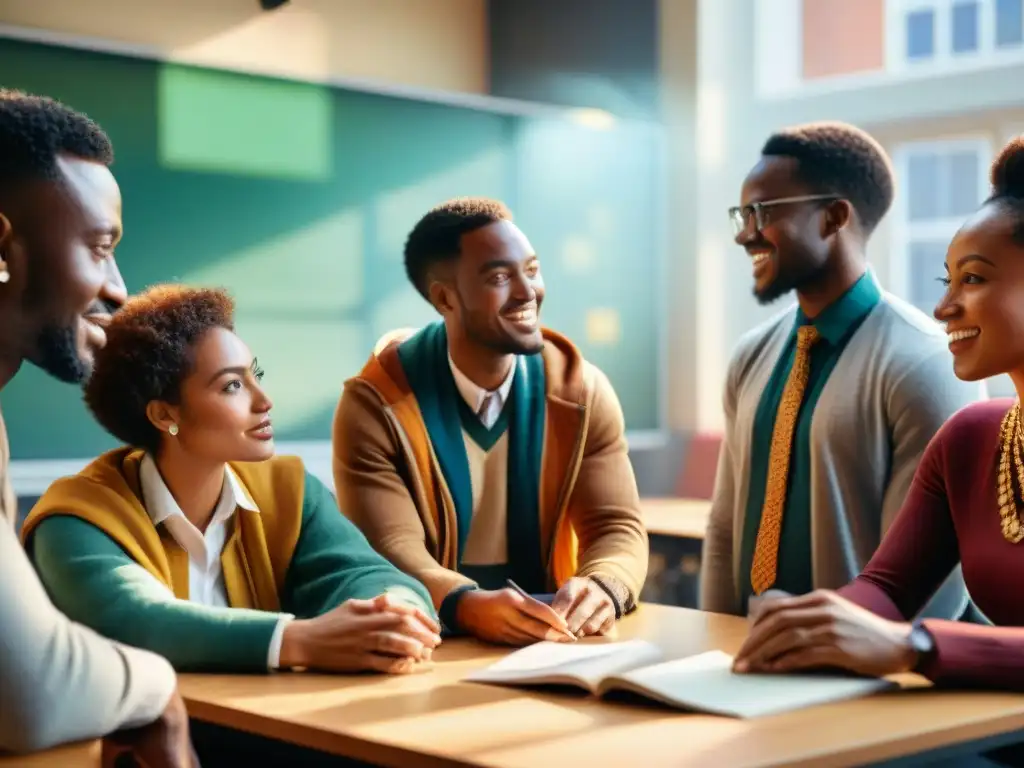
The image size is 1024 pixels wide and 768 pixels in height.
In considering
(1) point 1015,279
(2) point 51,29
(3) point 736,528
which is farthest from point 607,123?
(1) point 1015,279

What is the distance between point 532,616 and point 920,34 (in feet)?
13.1

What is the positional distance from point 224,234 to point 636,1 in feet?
6.85

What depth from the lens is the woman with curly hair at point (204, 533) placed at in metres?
2.19

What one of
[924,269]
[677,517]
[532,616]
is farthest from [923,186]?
[532,616]

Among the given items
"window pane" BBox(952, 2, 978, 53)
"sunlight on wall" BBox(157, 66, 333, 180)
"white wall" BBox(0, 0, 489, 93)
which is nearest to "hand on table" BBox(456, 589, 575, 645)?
"sunlight on wall" BBox(157, 66, 333, 180)

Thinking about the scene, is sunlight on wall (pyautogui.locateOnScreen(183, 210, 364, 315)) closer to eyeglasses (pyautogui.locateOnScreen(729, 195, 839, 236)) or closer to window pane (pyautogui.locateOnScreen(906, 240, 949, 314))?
window pane (pyautogui.locateOnScreen(906, 240, 949, 314))

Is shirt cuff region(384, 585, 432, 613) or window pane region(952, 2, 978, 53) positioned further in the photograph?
window pane region(952, 2, 978, 53)

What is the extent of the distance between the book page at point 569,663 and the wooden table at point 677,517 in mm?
1940

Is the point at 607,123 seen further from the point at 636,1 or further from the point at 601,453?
the point at 601,453

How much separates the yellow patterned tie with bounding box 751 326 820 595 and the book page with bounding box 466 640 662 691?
768mm

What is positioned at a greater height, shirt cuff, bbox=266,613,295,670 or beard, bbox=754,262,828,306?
beard, bbox=754,262,828,306

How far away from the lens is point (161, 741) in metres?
1.67

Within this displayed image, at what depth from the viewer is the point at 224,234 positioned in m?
5.19

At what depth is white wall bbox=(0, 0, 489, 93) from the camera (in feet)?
16.5
